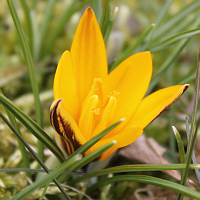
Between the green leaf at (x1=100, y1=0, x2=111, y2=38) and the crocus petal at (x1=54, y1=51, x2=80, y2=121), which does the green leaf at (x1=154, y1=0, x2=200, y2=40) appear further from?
the crocus petal at (x1=54, y1=51, x2=80, y2=121)

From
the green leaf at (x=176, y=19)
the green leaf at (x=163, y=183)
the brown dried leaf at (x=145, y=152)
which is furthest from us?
the green leaf at (x=176, y=19)

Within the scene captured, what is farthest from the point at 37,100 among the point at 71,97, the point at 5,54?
the point at 5,54

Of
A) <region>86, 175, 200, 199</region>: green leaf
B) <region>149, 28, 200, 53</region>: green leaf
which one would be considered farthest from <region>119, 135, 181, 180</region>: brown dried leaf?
<region>149, 28, 200, 53</region>: green leaf

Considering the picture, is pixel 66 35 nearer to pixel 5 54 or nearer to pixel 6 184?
pixel 5 54

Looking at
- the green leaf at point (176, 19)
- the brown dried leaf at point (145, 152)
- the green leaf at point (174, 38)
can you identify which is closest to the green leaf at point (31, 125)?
the brown dried leaf at point (145, 152)

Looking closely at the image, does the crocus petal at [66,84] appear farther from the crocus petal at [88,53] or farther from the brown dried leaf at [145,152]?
the brown dried leaf at [145,152]

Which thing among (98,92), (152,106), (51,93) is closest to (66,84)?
(98,92)
